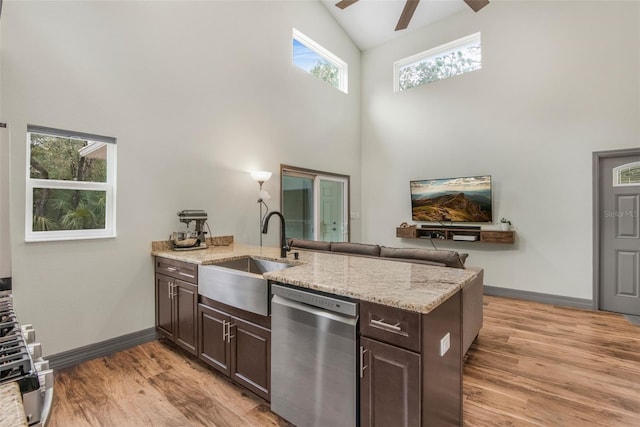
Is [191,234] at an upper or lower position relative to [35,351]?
upper

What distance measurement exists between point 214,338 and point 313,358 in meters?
1.09

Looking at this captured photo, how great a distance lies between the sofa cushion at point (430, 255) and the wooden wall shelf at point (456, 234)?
7.76ft

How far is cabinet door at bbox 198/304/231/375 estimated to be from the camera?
230 cm

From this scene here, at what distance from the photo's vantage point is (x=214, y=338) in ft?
7.92

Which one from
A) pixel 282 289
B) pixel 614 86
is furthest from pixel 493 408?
pixel 614 86

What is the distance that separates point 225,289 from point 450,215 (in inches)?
169

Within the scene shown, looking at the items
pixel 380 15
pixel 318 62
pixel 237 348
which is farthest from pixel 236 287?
pixel 380 15

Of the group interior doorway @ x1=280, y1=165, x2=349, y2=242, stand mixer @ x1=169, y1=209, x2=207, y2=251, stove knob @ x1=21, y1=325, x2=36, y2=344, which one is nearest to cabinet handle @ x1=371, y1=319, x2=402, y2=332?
stove knob @ x1=21, y1=325, x2=36, y2=344

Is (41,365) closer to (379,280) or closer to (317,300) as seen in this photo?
(317,300)

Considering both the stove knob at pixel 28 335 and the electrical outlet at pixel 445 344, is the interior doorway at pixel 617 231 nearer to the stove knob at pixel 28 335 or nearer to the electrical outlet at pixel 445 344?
the electrical outlet at pixel 445 344

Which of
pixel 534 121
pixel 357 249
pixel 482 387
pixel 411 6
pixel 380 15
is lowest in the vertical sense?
pixel 482 387

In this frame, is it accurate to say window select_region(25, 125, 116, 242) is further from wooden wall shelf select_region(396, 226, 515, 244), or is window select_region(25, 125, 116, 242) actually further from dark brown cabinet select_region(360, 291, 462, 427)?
wooden wall shelf select_region(396, 226, 515, 244)

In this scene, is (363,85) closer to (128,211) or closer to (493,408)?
(128,211)

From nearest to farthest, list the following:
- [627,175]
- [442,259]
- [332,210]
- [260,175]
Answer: [442,259], [627,175], [260,175], [332,210]
